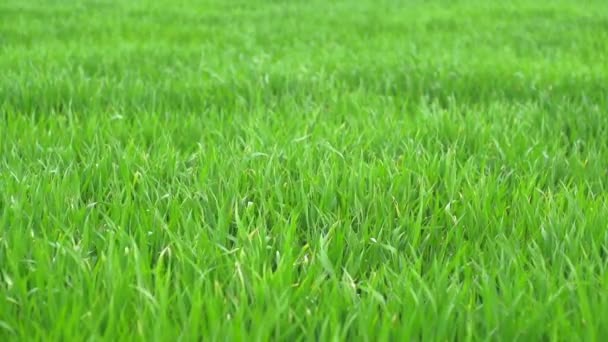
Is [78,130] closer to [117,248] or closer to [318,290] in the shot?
[117,248]

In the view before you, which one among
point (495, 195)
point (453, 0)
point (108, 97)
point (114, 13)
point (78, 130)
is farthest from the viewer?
point (453, 0)

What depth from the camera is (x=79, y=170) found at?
2.04 m

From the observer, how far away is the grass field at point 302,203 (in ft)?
3.86

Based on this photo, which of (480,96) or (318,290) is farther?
(480,96)

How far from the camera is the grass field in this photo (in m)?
→ 1.18

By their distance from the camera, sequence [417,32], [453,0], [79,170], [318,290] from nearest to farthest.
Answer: [318,290] < [79,170] < [417,32] < [453,0]

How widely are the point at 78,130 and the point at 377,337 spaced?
1692 mm

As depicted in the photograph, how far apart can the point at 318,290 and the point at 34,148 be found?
1324 mm

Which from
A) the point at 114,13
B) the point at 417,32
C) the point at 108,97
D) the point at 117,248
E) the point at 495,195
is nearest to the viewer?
the point at 117,248

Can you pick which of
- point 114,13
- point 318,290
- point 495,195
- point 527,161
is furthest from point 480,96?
point 114,13

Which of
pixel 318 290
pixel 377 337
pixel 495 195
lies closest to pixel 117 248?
pixel 318 290

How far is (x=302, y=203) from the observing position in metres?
1.76

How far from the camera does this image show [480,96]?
3.45 m

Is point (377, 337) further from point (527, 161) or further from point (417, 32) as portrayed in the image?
point (417, 32)
